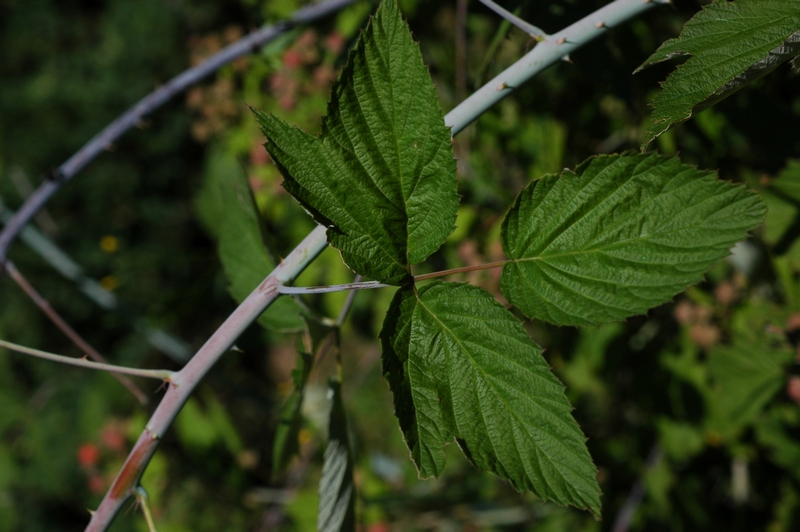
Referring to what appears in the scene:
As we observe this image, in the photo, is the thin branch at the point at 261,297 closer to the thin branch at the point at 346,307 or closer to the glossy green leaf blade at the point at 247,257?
the thin branch at the point at 346,307

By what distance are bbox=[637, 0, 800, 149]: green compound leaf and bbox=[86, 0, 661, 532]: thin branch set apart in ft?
0.39

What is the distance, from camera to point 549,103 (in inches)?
77.4

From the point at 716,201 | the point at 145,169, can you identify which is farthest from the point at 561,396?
the point at 145,169

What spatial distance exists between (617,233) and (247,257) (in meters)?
0.70

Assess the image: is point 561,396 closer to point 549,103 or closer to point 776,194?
point 776,194

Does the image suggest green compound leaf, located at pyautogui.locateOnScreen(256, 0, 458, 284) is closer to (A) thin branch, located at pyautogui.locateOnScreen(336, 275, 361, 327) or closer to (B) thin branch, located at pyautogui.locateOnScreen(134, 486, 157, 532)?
(A) thin branch, located at pyautogui.locateOnScreen(336, 275, 361, 327)

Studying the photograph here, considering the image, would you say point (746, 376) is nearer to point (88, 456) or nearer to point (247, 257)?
point (247, 257)

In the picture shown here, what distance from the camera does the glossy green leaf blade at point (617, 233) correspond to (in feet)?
2.31

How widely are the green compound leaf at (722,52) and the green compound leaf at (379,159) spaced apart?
0.25 metres

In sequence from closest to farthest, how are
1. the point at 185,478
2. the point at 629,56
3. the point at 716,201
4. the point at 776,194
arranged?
the point at 716,201
the point at 776,194
the point at 629,56
the point at 185,478

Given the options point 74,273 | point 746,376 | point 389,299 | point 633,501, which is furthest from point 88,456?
point 746,376

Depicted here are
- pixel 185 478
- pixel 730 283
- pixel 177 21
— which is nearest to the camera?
pixel 730 283

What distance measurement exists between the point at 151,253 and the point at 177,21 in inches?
64.8

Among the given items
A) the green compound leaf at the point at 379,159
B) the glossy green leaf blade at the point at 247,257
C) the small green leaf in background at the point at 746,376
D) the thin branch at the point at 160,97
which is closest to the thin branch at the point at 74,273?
the thin branch at the point at 160,97
